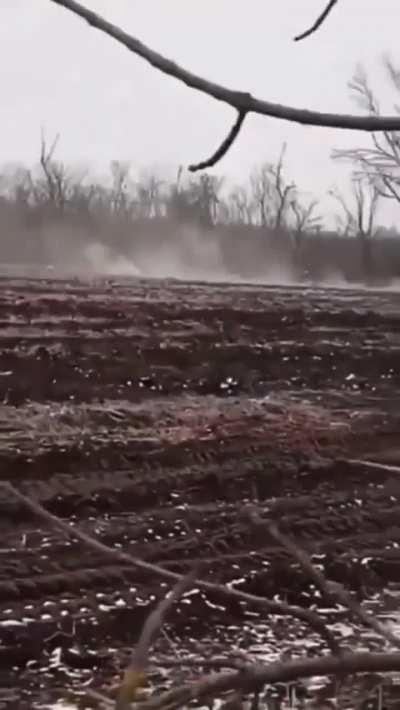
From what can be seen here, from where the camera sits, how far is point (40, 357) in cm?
880

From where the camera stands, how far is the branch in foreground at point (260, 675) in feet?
2.09

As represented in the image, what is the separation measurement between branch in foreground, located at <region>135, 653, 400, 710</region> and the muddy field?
0.41 m

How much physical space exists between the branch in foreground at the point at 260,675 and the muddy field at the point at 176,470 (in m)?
0.41

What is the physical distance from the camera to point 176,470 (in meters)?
6.13

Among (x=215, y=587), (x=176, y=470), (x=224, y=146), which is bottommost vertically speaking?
(x=176, y=470)

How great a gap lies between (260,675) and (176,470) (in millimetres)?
5481

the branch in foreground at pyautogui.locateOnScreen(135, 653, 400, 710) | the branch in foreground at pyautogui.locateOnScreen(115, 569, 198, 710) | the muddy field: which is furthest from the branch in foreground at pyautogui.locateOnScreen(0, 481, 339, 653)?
the muddy field

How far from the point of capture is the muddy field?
3.98 metres

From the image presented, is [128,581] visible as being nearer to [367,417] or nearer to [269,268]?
[367,417]

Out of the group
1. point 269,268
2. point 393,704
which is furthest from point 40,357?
point 269,268

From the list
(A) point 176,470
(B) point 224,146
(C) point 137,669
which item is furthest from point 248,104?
(A) point 176,470

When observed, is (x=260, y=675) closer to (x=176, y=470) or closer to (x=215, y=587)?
(x=215, y=587)

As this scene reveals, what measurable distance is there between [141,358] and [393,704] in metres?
6.39

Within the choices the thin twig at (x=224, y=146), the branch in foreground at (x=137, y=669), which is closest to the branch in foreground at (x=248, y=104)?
the thin twig at (x=224, y=146)
